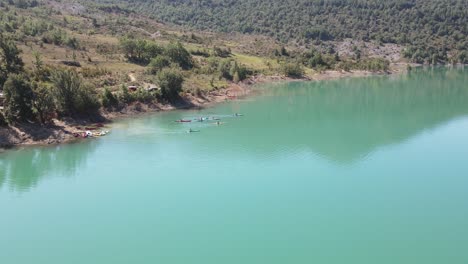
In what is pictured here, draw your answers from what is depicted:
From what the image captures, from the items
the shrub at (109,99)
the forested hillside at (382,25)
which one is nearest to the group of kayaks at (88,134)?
the shrub at (109,99)

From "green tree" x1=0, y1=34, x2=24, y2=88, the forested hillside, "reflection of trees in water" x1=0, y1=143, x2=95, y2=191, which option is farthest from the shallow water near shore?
the forested hillside

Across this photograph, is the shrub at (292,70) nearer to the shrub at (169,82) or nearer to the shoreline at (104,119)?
the shoreline at (104,119)

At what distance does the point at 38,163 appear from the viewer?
44.8 metres

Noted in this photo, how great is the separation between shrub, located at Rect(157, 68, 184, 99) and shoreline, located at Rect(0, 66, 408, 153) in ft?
6.09

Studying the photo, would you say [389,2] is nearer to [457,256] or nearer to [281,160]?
[281,160]

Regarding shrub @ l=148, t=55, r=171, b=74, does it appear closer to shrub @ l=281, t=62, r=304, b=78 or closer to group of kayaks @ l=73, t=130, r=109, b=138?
group of kayaks @ l=73, t=130, r=109, b=138

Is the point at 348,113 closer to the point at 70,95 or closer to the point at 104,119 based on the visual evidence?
the point at 104,119

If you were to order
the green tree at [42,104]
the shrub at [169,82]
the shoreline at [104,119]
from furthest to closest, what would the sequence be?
the shrub at [169,82], the green tree at [42,104], the shoreline at [104,119]

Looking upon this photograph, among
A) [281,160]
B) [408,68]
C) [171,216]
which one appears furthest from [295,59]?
[171,216]

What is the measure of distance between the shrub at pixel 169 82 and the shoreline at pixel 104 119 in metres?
1.85

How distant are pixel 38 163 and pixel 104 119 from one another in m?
15.5

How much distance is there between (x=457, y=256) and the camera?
27.5 m

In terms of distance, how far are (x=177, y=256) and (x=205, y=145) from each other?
75.2 ft

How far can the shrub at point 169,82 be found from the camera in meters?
68.8
